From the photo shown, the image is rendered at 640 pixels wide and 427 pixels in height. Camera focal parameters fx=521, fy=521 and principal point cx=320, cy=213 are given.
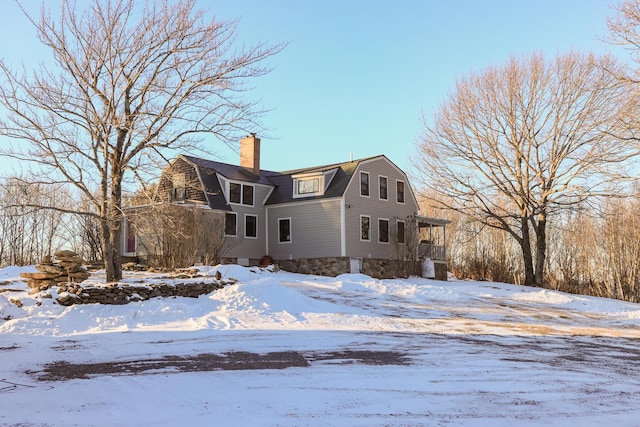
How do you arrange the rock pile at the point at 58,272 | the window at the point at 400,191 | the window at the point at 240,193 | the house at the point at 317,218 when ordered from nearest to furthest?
1. the rock pile at the point at 58,272
2. the house at the point at 317,218
3. the window at the point at 240,193
4. the window at the point at 400,191

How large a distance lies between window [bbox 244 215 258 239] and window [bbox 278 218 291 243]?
3.81 feet

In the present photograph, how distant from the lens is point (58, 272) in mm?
12852

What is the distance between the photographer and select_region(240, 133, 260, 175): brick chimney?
2677 cm

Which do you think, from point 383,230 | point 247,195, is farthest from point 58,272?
point 383,230

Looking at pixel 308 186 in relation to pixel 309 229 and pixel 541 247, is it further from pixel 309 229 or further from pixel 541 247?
pixel 541 247

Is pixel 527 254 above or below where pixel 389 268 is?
above

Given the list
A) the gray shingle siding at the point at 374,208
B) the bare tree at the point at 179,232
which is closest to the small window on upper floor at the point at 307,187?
the gray shingle siding at the point at 374,208

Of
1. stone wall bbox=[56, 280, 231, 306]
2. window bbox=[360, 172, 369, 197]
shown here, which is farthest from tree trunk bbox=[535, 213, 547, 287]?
stone wall bbox=[56, 280, 231, 306]

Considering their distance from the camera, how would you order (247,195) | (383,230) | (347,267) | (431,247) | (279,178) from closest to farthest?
(347,267)
(247,195)
(383,230)
(431,247)
(279,178)

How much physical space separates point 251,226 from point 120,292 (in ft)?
44.9

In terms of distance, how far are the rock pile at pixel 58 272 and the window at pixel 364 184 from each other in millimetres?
14313

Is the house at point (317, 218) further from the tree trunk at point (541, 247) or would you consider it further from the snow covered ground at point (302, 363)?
the snow covered ground at point (302, 363)

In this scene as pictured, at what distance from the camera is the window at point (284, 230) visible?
25062 mm

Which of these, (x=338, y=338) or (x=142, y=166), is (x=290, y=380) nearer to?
(x=338, y=338)
